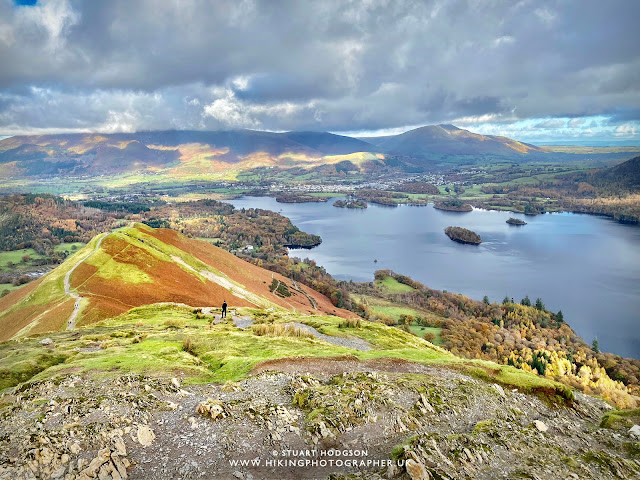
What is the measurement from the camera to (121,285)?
55844 mm

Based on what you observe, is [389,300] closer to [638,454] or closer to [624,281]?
[624,281]

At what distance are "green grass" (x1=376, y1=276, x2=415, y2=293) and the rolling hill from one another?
2143 inches

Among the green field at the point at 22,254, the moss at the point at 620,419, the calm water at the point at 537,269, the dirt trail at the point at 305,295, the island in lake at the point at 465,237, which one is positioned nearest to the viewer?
the moss at the point at 620,419

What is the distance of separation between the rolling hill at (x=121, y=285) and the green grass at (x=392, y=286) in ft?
179

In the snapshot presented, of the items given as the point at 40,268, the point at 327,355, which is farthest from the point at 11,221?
the point at 327,355

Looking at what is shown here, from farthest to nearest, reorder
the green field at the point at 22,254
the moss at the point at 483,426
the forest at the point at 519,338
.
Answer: the green field at the point at 22,254 → the forest at the point at 519,338 → the moss at the point at 483,426

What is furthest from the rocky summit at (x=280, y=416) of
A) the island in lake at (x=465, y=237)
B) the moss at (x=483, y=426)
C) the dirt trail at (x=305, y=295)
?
the island in lake at (x=465, y=237)

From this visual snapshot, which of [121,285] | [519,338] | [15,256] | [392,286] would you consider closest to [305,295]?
[392,286]

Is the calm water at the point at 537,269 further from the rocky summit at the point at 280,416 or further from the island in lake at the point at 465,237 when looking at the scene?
the rocky summit at the point at 280,416

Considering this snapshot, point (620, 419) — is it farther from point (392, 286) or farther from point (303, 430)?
point (392, 286)

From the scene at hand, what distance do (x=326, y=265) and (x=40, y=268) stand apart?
108949 millimetres

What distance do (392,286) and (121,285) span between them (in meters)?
94.7

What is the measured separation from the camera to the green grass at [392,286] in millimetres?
126469

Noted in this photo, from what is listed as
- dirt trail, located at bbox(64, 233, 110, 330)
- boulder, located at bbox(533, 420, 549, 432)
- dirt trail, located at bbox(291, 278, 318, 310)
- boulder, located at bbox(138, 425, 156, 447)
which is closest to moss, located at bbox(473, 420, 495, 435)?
boulder, located at bbox(533, 420, 549, 432)
